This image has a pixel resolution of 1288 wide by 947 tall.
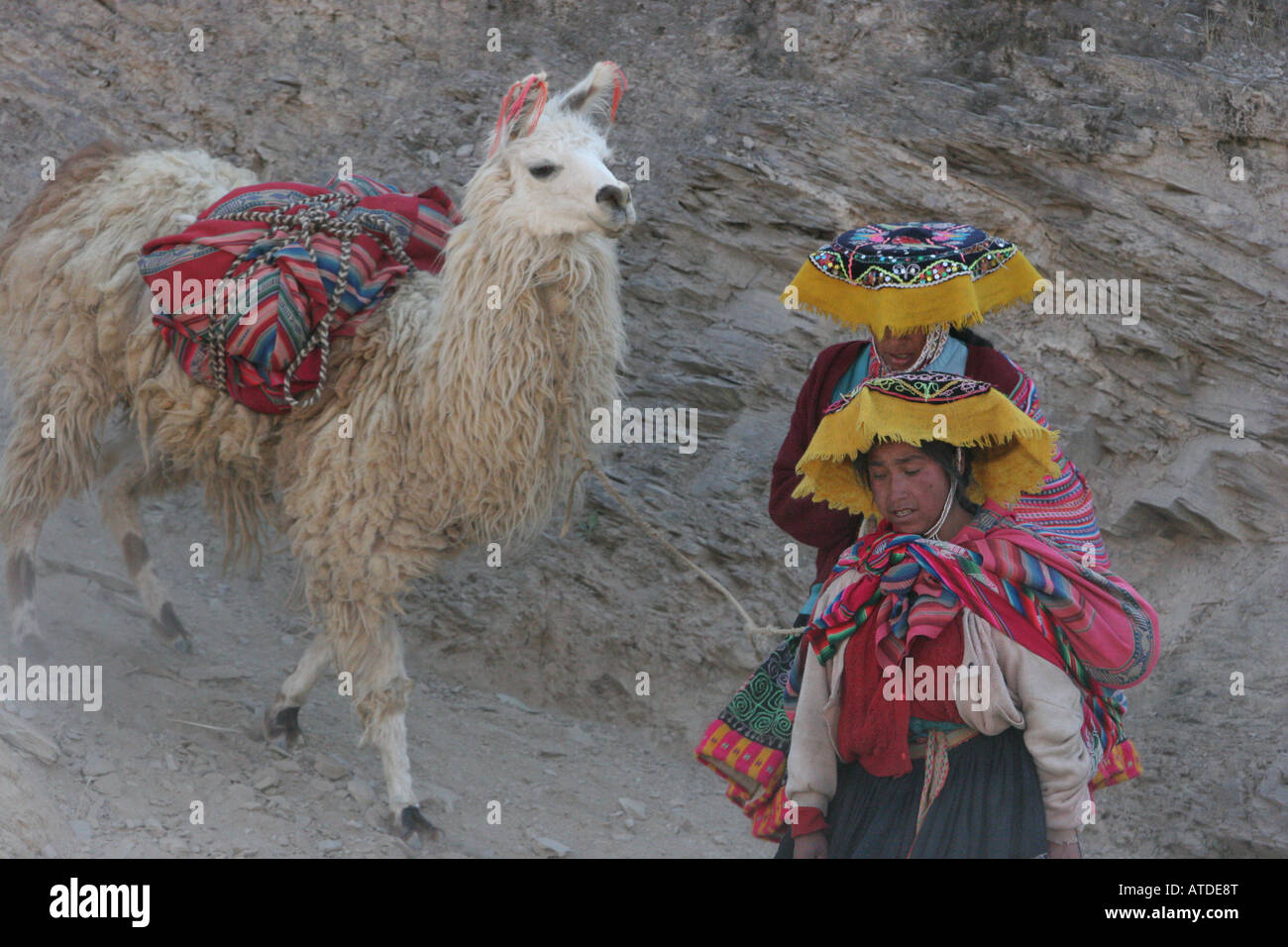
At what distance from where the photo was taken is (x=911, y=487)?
2775 mm

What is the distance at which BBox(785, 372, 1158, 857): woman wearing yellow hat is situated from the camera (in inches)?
104

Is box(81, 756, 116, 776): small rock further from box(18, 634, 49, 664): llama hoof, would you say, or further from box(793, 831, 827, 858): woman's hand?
box(793, 831, 827, 858): woman's hand

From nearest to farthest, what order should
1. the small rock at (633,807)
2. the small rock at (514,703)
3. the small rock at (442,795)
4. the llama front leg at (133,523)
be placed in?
the small rock at (442,795)
the small rock at (633,807)
the llama front leg at (133,523)
the small rock at (514,703)

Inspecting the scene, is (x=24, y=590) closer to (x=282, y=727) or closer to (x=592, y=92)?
(x=282, y=727)

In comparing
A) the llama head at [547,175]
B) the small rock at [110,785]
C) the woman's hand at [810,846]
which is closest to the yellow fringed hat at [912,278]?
the llama head at [547,175]

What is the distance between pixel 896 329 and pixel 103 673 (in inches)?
132

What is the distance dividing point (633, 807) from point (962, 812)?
2.49m

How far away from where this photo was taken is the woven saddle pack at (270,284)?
434cm

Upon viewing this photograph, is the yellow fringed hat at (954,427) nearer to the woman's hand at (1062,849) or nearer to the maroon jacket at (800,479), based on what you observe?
the maroon jacket at (800,479)

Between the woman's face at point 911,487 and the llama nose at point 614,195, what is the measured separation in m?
1.46

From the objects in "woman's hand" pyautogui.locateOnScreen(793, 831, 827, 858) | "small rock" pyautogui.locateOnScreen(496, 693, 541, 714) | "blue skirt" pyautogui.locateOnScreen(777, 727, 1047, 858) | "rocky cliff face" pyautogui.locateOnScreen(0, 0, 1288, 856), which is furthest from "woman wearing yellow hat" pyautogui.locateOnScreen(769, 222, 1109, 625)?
"small rock" pyautogui.locateOnScreen(496, 693, 541, 714)

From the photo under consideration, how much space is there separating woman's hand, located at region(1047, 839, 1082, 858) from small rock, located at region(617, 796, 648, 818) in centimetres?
253

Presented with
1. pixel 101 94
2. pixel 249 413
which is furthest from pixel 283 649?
pixel 101 94
